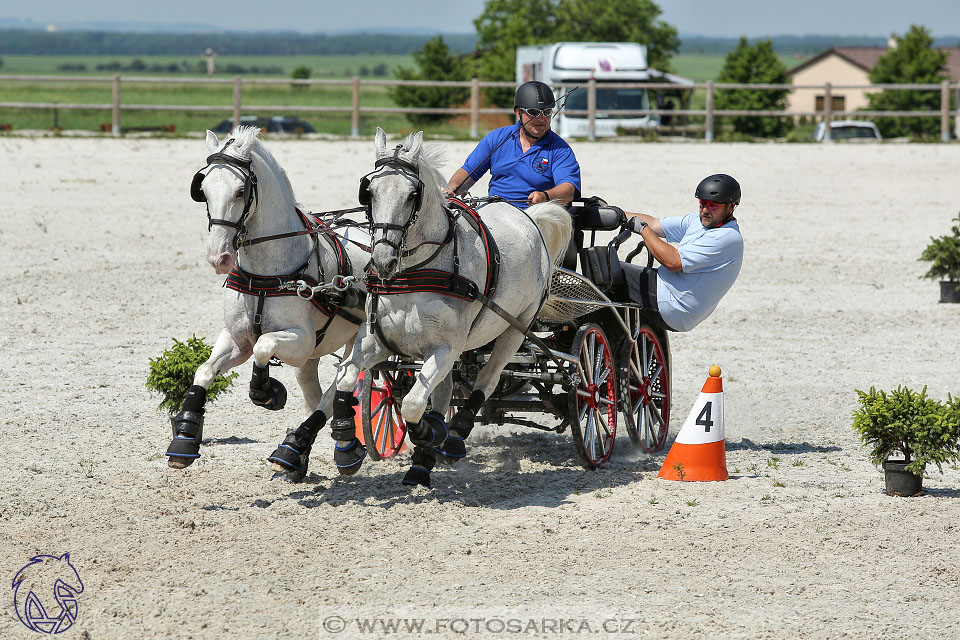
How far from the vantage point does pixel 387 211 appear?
5359 mm

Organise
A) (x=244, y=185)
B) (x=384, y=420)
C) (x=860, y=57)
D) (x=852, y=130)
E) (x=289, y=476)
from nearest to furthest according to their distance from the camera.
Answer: (x=244, y=185) → (x=289, y=476) → (x=384, y=420) → (x=852, y=130) → (x=860, y=57)

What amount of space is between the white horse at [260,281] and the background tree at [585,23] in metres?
41.7

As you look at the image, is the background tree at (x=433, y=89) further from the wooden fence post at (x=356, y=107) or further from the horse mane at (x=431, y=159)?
the horse mane at (x=431, y=159)

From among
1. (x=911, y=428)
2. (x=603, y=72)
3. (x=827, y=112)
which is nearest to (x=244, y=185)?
(x=911, y=428)

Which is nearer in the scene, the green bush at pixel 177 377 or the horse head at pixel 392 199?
the horse head at pixel 392 199

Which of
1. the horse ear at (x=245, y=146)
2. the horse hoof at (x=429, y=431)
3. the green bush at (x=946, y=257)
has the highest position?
the horse ear at (x=245, y=146)

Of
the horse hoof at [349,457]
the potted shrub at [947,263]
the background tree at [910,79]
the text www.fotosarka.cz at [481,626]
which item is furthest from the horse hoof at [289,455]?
the background tree at [910,79]

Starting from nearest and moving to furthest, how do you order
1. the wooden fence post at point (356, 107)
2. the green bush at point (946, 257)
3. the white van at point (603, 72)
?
the green bush at point (946, 257), the wooden fence post at point (356, 107), the white van at point (603, 72)

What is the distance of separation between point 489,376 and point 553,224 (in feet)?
3.09

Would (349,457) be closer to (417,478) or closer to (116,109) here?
(417,478)

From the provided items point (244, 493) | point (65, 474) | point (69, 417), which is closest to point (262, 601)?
point (244, 493)

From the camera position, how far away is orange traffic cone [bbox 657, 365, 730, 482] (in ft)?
21.7

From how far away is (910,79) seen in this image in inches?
1558

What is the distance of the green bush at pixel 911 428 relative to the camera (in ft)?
19.6
